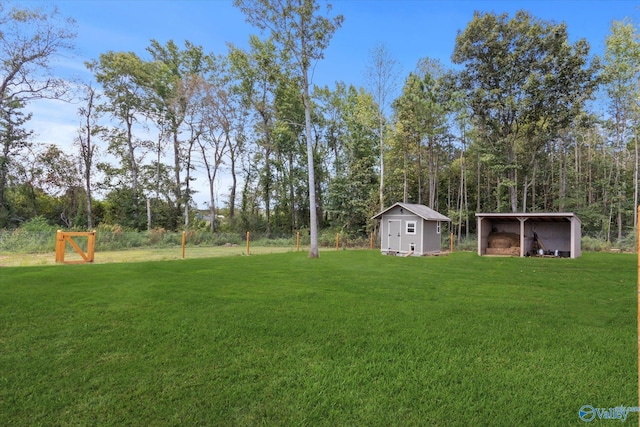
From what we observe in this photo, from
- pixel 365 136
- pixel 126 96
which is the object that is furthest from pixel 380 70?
pixel 126 96

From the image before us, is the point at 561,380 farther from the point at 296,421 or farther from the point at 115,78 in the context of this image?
the point at 115,78

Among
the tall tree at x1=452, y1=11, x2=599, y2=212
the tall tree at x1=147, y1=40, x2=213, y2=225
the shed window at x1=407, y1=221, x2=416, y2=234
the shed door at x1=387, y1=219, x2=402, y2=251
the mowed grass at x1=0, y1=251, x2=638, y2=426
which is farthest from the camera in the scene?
the tall tree at x1=147, y1=40, x2=213, y2=225

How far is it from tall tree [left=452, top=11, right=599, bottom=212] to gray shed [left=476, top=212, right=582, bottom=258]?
4118mm

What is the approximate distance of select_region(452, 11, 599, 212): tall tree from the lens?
63.2 ft

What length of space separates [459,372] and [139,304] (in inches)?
181

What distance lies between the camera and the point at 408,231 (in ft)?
53.5

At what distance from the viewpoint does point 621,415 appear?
7.57 ft

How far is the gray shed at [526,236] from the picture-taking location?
1573 centimetres

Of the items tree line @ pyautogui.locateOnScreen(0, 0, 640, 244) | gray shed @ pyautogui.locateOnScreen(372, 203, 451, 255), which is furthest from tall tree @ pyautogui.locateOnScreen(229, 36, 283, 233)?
gray shed @ pyautogui.locateOnScreen(372, 203, 451, 255)

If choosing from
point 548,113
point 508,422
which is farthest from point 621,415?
point 548,113

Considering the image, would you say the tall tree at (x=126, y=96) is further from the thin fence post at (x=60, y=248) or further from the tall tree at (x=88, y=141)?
the thin fence post at (x=60, y=248)

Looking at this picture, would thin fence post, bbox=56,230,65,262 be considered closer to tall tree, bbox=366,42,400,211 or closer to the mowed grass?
the mowed grass

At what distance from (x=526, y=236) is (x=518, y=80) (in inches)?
389

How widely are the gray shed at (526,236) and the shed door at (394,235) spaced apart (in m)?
3.64
